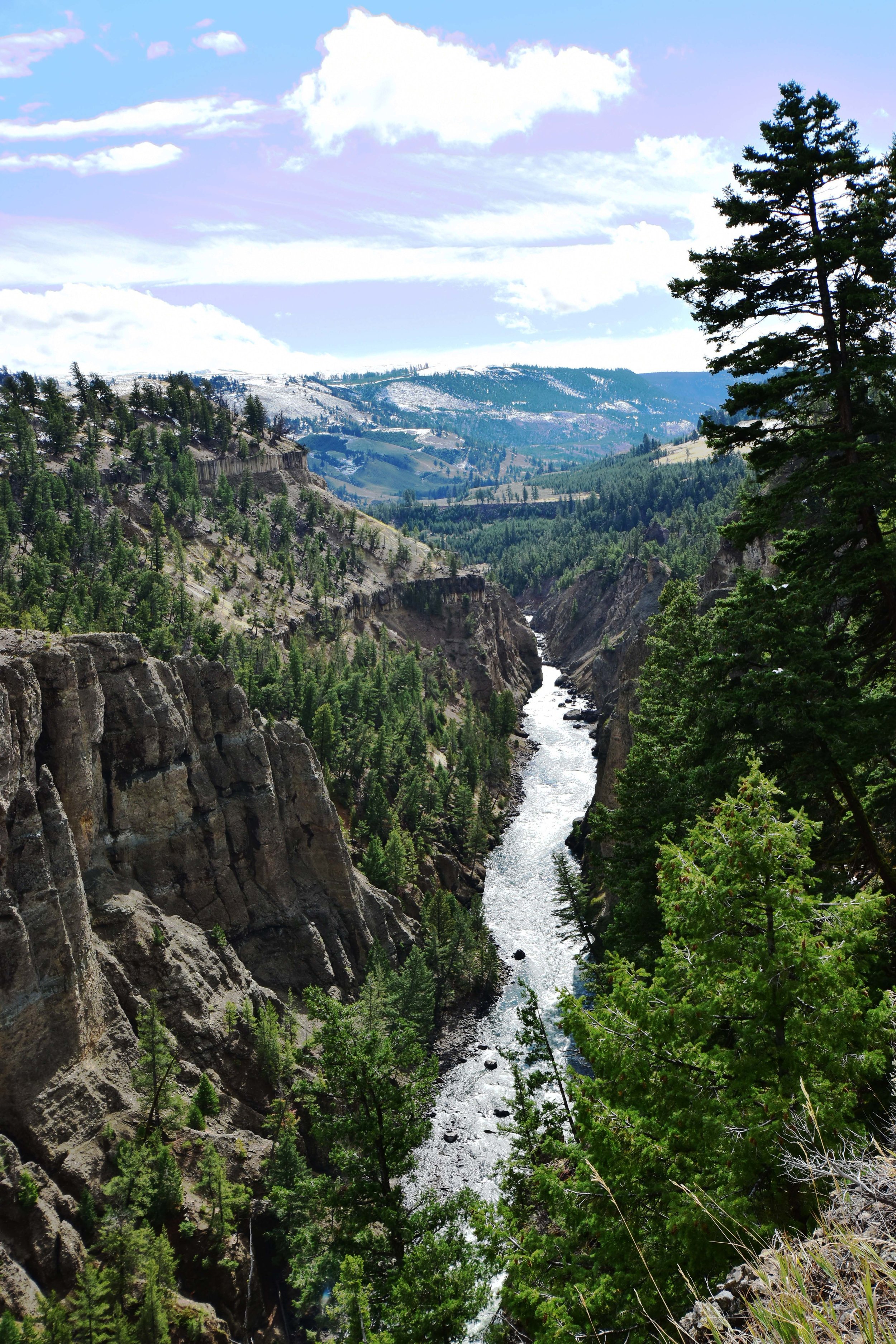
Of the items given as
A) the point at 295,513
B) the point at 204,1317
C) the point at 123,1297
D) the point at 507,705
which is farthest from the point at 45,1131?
the point at 295,513

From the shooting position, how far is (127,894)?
161 feet

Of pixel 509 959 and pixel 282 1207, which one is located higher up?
pixel 282 1207

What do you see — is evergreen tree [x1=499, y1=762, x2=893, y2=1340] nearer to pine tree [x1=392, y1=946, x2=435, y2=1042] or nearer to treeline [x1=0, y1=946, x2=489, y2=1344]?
treeline [x1=0, y1=946, x2=489, y2=1344]

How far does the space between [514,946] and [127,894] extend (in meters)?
39.7

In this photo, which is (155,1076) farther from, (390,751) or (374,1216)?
(390,751)

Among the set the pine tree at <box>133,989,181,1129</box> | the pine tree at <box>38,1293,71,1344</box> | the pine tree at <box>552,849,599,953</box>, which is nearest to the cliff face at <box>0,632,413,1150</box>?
the pine tree at <box>133,989,181,1129</box>

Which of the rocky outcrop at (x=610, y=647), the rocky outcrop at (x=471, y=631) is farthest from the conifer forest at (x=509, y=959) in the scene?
the rocky outcrop at (x=471, y=631)

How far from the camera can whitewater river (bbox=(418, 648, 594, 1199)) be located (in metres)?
51.5

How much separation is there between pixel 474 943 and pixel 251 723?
28.7 m

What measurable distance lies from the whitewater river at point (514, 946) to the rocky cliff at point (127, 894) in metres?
11.6

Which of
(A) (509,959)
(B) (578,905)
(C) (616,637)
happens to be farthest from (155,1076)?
(C) (616,637)

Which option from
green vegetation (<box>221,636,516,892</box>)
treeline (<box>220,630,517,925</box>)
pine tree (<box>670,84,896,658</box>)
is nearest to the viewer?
pine tree (<box>670,84,896,658</box>)

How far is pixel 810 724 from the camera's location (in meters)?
16.5

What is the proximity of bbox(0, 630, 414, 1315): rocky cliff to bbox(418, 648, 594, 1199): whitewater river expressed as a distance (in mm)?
11579
